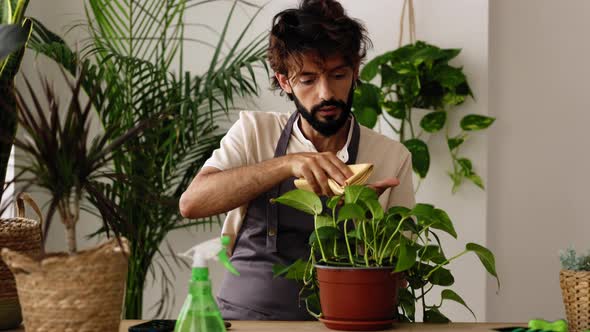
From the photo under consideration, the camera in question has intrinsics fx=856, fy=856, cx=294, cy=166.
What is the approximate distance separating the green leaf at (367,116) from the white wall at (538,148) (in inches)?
26.0

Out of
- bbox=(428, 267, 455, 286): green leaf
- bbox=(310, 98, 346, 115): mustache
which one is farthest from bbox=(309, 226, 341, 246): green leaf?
bbox=(310, 98, 346, 115): mustache

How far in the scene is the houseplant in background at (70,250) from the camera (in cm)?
132

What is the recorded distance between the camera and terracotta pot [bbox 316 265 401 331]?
5.47 feet

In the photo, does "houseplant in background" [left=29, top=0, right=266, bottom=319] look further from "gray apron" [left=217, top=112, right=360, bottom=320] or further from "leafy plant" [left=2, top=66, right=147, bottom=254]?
"leafy plant" [left=2, top=66, right=147, bottom=254]

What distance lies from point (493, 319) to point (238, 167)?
6.75 ft

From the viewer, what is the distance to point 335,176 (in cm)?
191

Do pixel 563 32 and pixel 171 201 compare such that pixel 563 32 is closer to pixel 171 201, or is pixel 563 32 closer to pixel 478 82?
pixel 478 82

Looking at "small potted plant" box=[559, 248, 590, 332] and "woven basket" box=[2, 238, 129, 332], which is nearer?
"woven basket" box=[2, 238, 129, 332]

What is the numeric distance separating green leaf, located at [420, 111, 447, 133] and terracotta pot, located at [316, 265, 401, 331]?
2.08 m

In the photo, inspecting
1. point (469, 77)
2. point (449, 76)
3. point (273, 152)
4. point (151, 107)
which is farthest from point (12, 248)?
point (469, 77)

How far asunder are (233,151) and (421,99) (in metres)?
1.56

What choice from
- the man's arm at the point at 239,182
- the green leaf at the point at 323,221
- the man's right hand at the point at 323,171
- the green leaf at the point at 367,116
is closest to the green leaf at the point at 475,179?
the green leaf at the point at 367,116

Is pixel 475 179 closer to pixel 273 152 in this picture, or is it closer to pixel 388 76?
pixel 388 76

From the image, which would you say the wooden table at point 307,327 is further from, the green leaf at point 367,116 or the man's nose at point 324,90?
the green leaf at point 367,116
